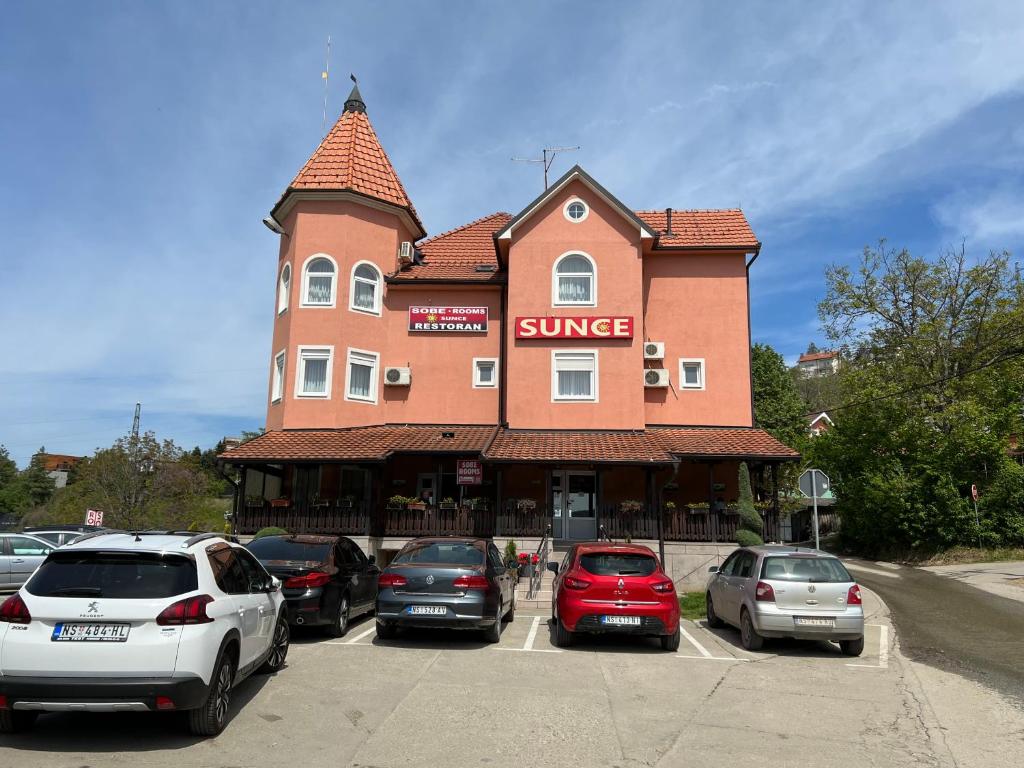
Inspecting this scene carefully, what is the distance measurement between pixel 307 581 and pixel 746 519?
1254cm

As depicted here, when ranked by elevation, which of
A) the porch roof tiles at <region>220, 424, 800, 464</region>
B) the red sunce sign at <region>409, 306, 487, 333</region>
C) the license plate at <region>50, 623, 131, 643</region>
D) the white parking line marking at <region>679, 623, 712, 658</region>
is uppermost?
the red sunce sign at <region>409, 306, 487, 333</region>

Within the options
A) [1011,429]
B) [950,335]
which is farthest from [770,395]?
[1011,429]

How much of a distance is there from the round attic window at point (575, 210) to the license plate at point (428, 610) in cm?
1514

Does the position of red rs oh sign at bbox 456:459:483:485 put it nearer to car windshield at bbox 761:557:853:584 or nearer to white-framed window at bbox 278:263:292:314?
white-framed window at bbox 278:263:292:314

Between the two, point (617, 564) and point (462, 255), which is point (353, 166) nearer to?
point (462, 255)

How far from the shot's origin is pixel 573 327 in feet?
71.4

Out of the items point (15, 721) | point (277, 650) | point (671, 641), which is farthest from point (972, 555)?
point (15, 721)

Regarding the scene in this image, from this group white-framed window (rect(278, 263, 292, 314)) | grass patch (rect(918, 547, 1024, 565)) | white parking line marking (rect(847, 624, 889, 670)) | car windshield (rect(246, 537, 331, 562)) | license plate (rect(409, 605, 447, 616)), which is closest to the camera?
white parking line marking (rect(847, 624, 889, 670))

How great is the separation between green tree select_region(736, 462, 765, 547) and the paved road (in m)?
3.11

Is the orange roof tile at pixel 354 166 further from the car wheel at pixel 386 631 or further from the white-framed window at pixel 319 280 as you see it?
the car wheel at pixel 386 631

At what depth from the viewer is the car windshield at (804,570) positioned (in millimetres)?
10461

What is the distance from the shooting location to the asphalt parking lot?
5.71 m

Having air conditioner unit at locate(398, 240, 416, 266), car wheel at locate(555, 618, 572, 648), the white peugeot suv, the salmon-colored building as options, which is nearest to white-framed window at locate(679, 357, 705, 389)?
the salmon-colored building

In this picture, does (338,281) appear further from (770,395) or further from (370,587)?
(770,395)
